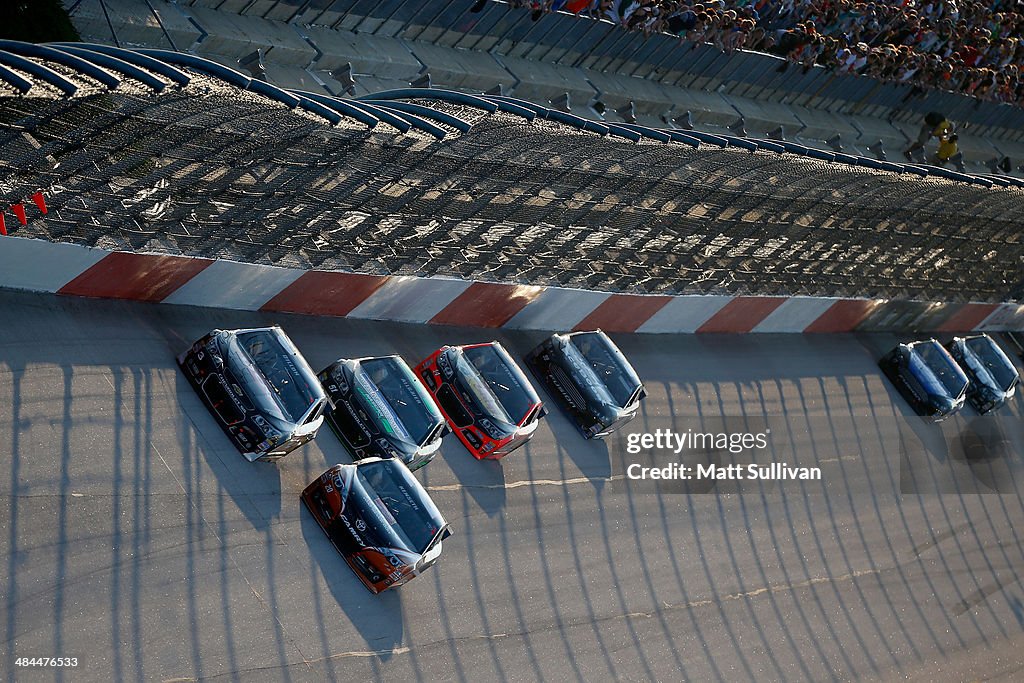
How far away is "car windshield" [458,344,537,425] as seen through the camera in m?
17.3

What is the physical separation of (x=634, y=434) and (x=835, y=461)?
184 inches

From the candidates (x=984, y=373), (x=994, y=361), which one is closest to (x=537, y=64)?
(x=984, y=373)

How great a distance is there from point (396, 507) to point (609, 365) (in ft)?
19.1

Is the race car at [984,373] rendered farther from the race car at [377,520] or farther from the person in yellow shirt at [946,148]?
the race car at [377,520]

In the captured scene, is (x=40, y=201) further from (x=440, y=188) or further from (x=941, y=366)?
(x=941, y=366)

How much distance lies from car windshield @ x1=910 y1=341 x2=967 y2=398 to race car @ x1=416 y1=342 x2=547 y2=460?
1144 cm

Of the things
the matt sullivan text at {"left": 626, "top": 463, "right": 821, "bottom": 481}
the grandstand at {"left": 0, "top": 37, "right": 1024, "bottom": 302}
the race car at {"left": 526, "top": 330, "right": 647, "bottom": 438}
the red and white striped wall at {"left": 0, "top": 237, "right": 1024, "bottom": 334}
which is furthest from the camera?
the matt sullivan text at {"left": 626, "top": 463, "right": 821, "bottom": 481}

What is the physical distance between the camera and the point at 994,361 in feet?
91.6

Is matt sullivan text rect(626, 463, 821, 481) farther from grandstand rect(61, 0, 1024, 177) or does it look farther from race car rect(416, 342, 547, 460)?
grandstand rect(61, 0, 1024, 177)

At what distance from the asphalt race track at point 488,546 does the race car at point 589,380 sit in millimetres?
389

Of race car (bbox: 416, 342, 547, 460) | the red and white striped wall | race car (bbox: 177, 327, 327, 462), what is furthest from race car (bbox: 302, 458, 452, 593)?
the red and white striped wall

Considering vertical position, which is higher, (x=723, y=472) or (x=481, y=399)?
(x=481, y=399)

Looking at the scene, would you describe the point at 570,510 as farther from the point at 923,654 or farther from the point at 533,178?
the point at 923,654

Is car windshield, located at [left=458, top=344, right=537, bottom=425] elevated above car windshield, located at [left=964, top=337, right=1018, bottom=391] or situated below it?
above
